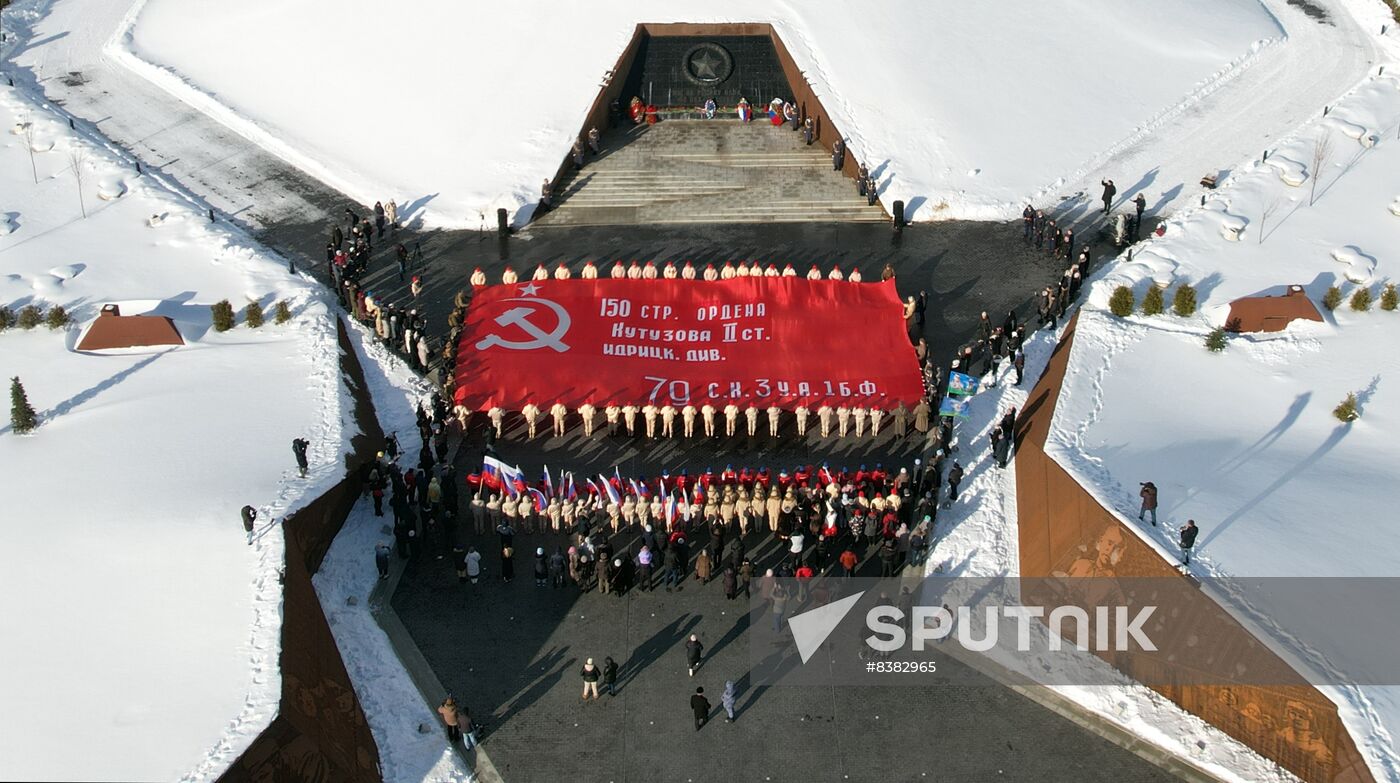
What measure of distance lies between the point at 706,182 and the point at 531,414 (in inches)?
536

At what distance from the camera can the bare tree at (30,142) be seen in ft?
148

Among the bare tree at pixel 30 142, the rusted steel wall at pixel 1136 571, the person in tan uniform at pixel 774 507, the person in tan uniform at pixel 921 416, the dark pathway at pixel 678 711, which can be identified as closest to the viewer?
the rusted steel wall at pixel 1136 571

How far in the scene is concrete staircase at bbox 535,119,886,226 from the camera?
43.3 m

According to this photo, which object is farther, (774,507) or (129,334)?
(129,334)

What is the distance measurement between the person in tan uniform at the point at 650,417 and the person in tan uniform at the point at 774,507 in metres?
3.91

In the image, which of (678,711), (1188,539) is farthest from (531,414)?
(1188,539)

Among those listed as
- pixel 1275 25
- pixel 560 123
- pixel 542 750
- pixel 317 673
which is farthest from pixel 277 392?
pixel 1275 25

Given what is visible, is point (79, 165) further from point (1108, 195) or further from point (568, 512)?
point (1108, 195)

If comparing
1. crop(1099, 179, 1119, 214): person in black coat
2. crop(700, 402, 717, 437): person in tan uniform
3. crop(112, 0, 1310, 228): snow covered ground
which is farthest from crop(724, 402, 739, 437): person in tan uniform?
crop(1099, 179, 1119, 214): person in black coat

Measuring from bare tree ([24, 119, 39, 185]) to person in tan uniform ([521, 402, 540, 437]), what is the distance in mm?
19966

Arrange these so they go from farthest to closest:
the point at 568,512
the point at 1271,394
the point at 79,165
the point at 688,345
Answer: the point at 79,165
the point at 688,345
the point at 1271,394
the point at 568,512

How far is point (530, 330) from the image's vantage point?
35.8 meters

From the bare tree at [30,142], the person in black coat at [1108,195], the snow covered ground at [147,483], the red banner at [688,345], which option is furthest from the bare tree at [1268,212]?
the bare tree at [30,142]

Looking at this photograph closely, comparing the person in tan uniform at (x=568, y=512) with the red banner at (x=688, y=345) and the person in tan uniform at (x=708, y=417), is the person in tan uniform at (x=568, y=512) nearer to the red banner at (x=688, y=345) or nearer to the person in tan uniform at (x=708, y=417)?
the red banner at (x=688, y=345)
